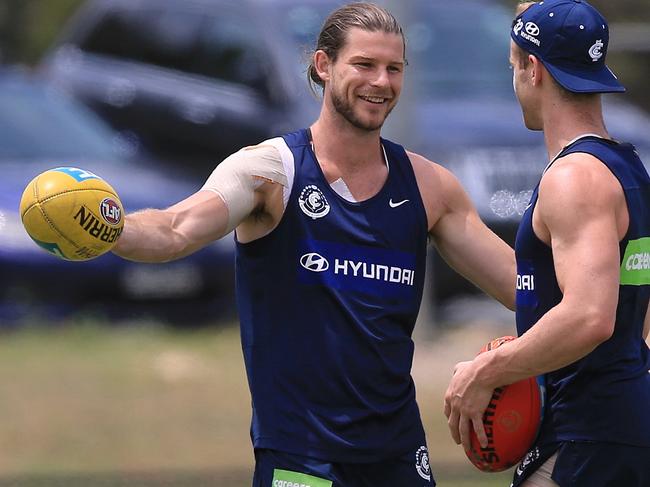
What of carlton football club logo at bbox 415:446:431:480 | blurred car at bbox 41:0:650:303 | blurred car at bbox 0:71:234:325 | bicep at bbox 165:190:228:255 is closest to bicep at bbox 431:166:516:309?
carlton football club logo at bbox 415:446:431:480

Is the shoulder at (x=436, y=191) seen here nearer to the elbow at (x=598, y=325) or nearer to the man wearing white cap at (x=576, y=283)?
the man wearing white cap at (x=576, y=283)

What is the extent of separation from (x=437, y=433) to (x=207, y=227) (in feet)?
13.4

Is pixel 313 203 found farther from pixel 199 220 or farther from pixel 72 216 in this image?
pixel 72 216

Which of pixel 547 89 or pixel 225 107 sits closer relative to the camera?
pixel 547 89

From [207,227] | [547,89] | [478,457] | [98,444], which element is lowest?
[98,444]

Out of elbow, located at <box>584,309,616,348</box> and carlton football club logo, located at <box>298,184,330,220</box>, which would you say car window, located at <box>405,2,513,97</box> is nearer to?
carlton football club logo, located at <box>298,184,330,220</box>

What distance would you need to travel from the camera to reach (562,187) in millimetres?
4285

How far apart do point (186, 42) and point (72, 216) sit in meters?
8.59

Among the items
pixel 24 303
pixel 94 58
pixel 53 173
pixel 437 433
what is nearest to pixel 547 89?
pixel 53 173

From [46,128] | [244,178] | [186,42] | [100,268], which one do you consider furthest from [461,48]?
[244,178]

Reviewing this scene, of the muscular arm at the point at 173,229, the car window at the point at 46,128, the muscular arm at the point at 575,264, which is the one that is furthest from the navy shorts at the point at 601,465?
the car window at the point at 46,128

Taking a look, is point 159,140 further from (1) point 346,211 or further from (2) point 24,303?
(1) point 346,211

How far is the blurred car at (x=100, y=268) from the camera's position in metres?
10.3

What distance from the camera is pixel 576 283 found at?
4.22 m
